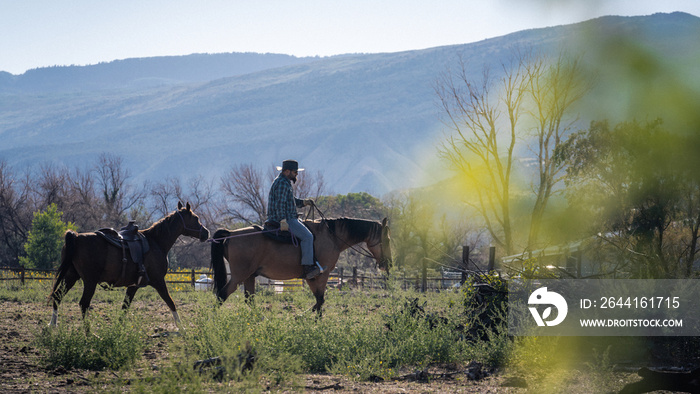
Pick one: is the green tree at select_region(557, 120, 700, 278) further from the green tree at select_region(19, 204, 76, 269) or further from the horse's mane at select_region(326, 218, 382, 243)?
the green tree at select_region(19, 204, 76, 269)

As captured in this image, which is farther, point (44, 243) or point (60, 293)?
point (44, 243)

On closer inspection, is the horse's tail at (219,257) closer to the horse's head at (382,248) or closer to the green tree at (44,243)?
the horse's head at (382,248)

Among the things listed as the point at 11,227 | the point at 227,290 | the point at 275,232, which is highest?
the point at 275,232

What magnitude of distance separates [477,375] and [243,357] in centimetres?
289

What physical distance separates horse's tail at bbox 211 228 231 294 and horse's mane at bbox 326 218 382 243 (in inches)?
82.0

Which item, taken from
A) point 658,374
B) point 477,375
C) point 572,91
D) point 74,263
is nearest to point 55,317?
point 74,263

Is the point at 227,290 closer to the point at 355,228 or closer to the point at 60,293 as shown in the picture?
the point at 60,293

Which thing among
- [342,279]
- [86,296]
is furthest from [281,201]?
[342,279]

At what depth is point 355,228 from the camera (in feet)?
44.0

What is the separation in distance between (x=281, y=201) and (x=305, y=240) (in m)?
0.85

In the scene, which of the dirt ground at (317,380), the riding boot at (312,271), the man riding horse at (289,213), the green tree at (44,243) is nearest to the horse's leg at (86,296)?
the dirt ground at (317,380)

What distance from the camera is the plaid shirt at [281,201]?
1223 cm

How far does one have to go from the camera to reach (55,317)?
35.3 ft

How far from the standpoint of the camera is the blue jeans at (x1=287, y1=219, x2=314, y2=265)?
40.8 ft
